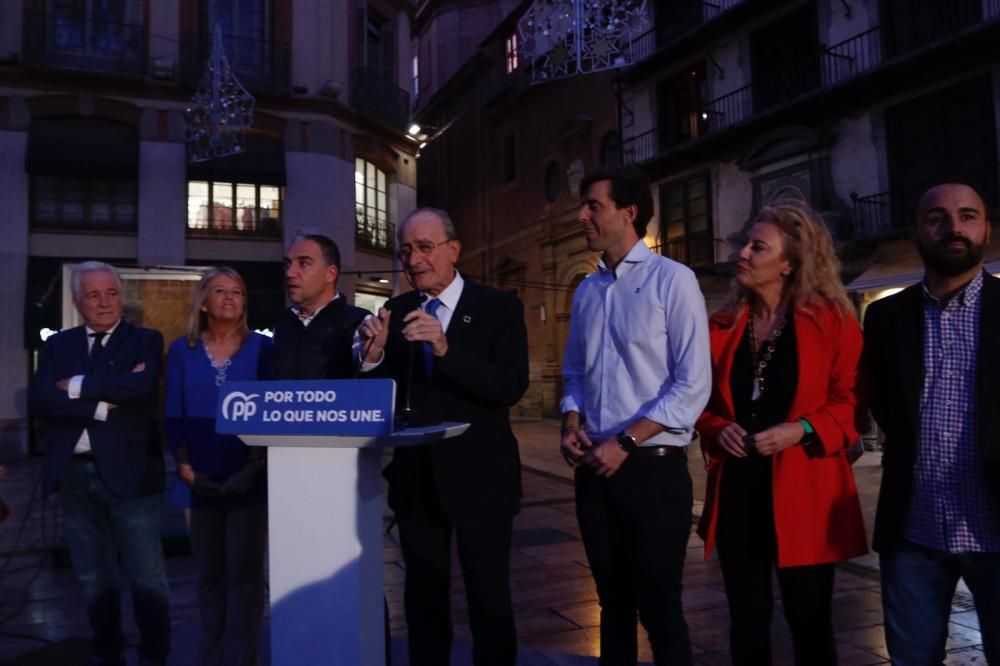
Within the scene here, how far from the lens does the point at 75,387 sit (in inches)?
Answer: 129

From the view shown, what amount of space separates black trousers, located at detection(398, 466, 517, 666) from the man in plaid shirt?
3.91ft

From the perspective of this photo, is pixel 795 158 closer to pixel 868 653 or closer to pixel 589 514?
pixel 868 653

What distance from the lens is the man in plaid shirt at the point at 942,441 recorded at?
2.17m

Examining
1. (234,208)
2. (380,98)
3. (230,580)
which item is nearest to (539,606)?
(230,580)

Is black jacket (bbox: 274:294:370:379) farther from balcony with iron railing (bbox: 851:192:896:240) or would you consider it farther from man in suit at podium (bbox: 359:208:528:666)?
balcony with iron railing (bbox: 851:192:896:240)

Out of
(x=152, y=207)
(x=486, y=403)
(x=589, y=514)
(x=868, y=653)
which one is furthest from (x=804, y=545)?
(x=152, y=207)

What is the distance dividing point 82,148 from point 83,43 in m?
2.26

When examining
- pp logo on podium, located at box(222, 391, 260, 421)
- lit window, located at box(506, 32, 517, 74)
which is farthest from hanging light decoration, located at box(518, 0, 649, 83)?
lit window, located at box(506, 32, 517, 74)

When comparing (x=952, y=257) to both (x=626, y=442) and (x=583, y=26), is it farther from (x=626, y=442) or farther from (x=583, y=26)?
(x=583, y=26)

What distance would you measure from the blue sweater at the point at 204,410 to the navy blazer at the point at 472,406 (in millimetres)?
708

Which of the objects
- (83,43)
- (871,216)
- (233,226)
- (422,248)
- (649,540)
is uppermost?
(83,43)

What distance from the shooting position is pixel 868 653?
3.77 m

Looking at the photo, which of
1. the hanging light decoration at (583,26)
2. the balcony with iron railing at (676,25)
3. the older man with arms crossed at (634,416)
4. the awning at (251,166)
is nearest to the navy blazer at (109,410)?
the older man with arms crossed at (634,416)

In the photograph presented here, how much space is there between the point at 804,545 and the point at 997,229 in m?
12.1
